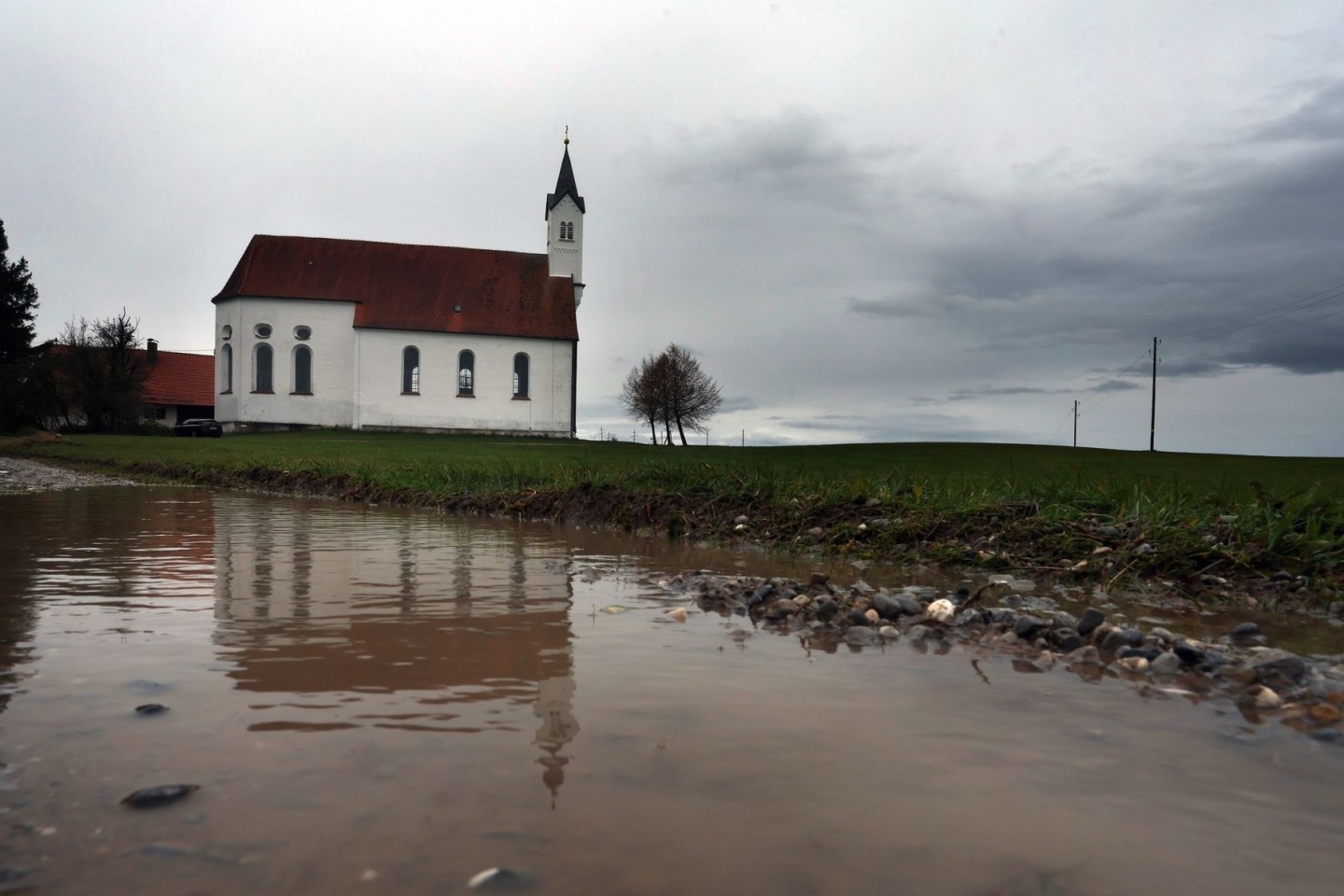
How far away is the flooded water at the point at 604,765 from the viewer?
5.65ft

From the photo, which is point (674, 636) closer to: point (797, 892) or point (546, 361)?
point (797, 892)

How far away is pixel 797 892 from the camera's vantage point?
1653 mm

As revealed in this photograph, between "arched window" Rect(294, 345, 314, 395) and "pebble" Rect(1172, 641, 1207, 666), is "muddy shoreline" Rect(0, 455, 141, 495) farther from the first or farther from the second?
"arched window" Rect(294, 345, 314, 395)

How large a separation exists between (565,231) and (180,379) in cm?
3536

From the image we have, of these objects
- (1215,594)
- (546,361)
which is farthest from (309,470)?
(546,361)

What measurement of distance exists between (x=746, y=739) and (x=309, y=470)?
1483 cm

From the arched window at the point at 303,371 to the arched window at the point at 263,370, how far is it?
160 cm

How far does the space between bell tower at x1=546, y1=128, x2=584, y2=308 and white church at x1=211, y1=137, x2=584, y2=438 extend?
2.96 metres

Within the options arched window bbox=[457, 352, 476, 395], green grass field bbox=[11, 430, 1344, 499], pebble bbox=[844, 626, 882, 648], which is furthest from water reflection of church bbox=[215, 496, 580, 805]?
arched window bbox=[457, 352, 476, 395]

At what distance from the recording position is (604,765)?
2.19 m

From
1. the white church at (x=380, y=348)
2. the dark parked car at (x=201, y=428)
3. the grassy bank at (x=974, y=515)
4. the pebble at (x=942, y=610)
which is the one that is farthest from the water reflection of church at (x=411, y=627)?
the dark parked car at (x=201, y=428)

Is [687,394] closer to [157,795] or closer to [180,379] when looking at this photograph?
[180,379]

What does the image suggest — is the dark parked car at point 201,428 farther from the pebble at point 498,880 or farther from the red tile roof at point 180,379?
the pebble at point 498,880

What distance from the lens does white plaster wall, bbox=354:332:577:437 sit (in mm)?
57562
